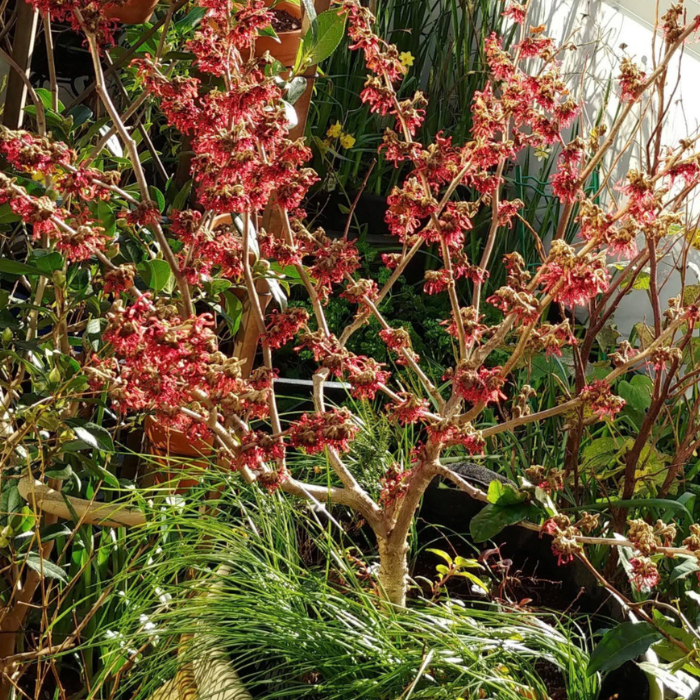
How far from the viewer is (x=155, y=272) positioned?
1.13 meters

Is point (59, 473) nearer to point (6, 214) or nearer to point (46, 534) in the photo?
point (46, 534)

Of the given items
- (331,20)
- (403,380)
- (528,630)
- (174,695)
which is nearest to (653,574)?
(528,630)

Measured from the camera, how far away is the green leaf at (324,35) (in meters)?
1.02

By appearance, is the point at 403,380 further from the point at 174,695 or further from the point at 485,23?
the point at 485,23

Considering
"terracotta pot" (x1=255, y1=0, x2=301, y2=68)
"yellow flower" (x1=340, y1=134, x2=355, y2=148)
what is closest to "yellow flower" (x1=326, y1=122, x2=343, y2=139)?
"yellow flower" (x1=340, y1=134, x2=355, y2=148)

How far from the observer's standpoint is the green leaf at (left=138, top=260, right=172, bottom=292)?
1125 mm

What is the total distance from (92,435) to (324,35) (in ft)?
1.90

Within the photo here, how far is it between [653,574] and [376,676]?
34cm

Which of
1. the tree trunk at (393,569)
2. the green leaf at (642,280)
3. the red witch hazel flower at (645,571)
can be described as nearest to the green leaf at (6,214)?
the tree trunk at (393,569)

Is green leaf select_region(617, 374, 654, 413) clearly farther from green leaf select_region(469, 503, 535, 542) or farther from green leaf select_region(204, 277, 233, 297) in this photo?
green leaf select_region(204, 277, 233, 297)

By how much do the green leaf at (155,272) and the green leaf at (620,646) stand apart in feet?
2.31

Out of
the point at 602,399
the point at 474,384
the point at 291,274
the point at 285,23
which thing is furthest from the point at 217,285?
the point at 285,23

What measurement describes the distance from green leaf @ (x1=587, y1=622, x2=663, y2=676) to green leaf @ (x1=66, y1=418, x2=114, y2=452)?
64 cm

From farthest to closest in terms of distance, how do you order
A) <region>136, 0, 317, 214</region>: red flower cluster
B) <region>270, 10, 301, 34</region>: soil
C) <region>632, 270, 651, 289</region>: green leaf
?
<region>632, 270, 651, 289</region>: green leaf, <region>270, 10, 301, 34</region>: soil, <region>136, 0, 317, 214</region>: red flower cluster
